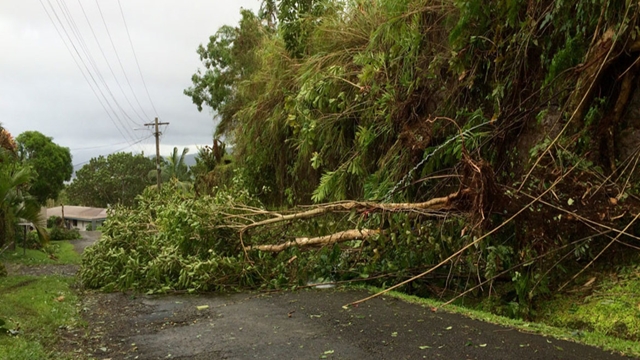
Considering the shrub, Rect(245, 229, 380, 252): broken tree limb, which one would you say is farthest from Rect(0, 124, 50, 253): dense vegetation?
the shrub

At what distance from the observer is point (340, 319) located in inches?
208

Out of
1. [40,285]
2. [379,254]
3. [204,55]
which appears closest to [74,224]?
[204,55]

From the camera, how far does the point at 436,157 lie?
6.67 meters

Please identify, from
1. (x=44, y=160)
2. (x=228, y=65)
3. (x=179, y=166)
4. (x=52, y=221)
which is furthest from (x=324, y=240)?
(x=52, y=221)

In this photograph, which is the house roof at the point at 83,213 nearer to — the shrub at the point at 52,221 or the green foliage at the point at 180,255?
the shrub at the point at 52,221

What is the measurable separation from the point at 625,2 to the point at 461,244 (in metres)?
2.88

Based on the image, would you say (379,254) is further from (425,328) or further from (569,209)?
(569,209)

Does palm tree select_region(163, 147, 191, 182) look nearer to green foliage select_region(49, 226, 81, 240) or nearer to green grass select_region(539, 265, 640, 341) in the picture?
green foliage select_region(49, 226, 81, 240)

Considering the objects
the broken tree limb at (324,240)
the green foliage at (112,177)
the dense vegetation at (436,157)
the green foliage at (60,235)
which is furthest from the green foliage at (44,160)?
the broken tree limb at (324,240)

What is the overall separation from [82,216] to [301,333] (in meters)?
49.5

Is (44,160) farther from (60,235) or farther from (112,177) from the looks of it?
(112,177)

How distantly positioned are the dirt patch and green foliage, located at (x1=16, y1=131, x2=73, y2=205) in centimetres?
3169

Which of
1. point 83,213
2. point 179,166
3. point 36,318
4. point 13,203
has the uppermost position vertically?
point 179,166

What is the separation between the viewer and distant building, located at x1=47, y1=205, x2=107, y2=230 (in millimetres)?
48156
